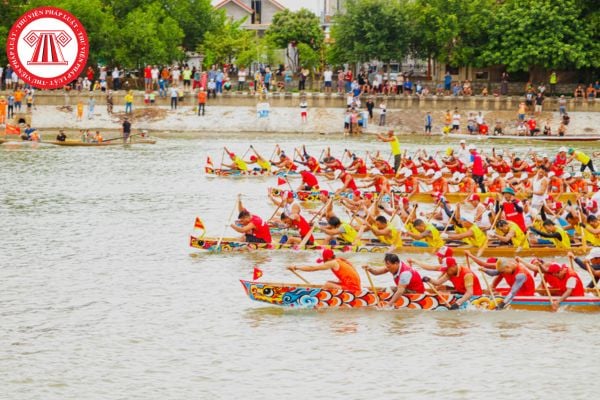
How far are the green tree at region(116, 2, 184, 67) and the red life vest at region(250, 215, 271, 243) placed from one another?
42.9 meters

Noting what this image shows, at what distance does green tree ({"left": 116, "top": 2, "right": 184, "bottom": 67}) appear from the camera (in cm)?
6475

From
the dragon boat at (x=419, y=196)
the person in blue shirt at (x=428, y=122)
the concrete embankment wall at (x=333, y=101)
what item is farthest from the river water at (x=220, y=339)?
the concrete embankment wall at (x=333, y=101)

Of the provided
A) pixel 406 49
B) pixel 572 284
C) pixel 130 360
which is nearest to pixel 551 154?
pixel 406 49

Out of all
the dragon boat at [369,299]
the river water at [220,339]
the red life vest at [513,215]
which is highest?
the red life vest at [513,215]

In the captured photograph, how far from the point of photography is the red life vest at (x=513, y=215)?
23906mm

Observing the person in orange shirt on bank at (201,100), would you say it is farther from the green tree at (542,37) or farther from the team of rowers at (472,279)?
the team of rowers at (472,279)

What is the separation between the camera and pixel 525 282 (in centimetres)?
1852

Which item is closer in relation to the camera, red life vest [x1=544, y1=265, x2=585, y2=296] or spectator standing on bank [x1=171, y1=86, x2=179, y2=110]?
red life vest [x1=544, y1=265, x2=585, y2=296]

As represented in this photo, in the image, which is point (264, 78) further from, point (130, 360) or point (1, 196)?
point (130, 360)

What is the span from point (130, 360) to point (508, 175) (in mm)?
19143

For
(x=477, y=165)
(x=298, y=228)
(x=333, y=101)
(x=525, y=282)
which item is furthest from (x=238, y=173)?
(x=333, y=101)

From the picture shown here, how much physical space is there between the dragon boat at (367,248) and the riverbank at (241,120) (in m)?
33.4

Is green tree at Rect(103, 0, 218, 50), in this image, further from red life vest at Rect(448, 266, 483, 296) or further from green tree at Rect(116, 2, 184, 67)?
red life vest at Rect(448, 266, 483, 296)

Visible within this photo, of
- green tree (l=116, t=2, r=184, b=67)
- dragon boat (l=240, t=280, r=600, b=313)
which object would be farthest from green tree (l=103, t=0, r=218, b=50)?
dragon boat (l=240, t=280, r=600, b=313)
